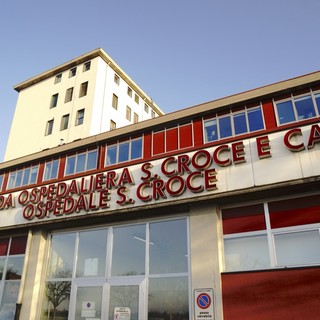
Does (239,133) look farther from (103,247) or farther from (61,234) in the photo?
(61,234)

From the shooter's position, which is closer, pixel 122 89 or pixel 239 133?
pixel 239 133

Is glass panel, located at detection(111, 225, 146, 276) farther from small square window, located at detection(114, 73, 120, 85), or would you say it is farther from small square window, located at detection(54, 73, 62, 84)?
small square window, located at detection(54, 73, 62, 84)

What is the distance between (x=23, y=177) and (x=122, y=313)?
8457 millimetres

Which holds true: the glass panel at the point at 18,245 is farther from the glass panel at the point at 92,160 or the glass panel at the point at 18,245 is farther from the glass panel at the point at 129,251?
the glass panel at the point at 129,251

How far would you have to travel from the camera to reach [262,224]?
10.0m

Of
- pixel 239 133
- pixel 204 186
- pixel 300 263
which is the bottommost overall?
pixel 300 263

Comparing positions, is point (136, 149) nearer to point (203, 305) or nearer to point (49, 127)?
point (203, 305)

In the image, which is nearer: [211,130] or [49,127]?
[211,130]

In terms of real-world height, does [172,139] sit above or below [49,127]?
below

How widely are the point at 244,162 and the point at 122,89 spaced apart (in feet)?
71.4

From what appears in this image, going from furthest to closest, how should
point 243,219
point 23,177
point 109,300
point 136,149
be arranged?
point 23,177 < point 136,149 < point 109,300 < point 243,219

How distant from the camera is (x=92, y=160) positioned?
47.2 ft

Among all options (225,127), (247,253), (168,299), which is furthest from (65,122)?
(247,253)

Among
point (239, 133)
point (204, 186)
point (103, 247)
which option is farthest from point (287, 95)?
point (103, 247)
